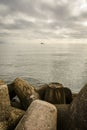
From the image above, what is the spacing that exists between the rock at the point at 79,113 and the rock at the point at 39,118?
48cm

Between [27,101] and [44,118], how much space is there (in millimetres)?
2482

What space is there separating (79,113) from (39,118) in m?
0.93

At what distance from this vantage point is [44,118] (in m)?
5.78

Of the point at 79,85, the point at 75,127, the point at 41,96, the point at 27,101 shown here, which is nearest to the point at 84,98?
the point at 75,127

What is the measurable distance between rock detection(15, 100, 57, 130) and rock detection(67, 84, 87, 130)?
0.48 m

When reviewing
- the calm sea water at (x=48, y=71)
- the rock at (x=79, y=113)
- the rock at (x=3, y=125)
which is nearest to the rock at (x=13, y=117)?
the rock at (x=3, y=125)

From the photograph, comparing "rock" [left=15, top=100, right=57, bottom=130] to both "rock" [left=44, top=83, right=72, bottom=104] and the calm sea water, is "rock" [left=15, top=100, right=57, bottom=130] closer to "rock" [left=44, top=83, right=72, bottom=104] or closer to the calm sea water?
"rock" [left=44, top=83, right=72, bottom=104]

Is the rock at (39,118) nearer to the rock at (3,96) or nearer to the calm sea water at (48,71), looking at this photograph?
the rock at (3,96)

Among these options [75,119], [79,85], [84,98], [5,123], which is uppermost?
[84,98]

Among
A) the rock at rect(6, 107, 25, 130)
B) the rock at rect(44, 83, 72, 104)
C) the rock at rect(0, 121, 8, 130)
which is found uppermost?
the rock at rect(44, 83, 72, 104)

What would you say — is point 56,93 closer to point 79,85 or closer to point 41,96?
point 41,96

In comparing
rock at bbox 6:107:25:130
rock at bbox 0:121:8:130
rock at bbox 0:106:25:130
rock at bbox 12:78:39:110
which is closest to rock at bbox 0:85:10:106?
rock at bbox 0:106:25:130

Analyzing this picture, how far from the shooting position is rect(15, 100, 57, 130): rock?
5621 mm

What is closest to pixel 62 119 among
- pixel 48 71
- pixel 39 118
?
pixel 39 118
